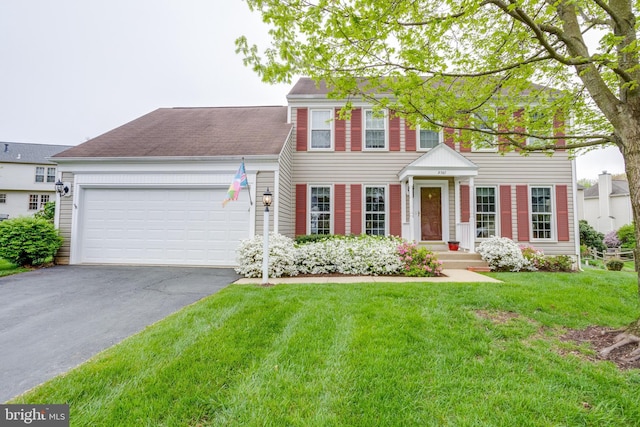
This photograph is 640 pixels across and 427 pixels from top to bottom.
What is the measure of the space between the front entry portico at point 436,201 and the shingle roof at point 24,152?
29.0 m

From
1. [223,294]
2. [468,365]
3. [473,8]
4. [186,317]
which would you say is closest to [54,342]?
[186,317]

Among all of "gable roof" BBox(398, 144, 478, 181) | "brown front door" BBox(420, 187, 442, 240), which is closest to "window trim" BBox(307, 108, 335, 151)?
"gable roof" BBox(398, 144, 478, 181)

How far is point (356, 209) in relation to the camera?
31.0ft

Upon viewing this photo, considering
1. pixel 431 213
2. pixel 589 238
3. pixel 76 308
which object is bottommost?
pixel 76 308

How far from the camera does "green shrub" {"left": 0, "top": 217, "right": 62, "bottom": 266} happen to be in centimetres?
703

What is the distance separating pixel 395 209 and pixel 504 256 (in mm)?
3366

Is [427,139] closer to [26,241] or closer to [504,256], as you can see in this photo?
[504,256]

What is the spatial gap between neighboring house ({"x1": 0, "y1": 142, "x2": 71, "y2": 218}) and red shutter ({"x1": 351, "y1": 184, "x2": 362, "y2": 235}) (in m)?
26.9

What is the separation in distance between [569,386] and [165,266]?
835 centimetres

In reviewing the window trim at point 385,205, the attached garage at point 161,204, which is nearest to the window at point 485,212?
the window trim at point 385,205

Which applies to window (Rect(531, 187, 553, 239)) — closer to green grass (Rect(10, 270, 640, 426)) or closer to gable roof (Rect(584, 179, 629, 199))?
green grass (Rect(10, 270, 640, 426))

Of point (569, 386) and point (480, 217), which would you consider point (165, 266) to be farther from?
point (480, 217)

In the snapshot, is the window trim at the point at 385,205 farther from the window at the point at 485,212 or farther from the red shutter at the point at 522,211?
the red shutter at the point at 522,211

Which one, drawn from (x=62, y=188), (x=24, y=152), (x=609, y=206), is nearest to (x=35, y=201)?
(x=24, y=152)
